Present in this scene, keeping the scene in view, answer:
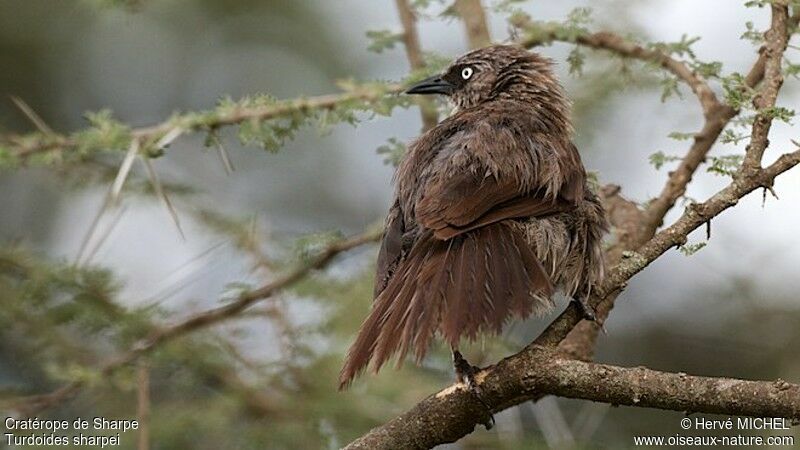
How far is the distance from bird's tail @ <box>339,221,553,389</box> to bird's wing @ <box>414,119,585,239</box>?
0.07m

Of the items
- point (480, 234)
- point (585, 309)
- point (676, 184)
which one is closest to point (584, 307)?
point (585, 309)

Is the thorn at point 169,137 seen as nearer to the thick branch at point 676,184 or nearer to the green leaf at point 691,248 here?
the thick branch at point 676,184

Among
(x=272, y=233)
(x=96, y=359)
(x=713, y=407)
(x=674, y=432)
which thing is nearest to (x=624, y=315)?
(x=674, y=432)

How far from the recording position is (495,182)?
14.4 ft

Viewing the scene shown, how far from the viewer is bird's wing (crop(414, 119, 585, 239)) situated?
14.0 ft

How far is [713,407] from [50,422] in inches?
150

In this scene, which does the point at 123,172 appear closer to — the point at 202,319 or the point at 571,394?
the point at 202,319

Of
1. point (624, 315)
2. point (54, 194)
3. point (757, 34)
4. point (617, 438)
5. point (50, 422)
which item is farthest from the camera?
point (54, 194)

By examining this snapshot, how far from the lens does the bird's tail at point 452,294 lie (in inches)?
152

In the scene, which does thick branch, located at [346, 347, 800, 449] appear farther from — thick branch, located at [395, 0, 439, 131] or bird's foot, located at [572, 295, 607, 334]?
thick branch, located at [395, 0, 439, 131]

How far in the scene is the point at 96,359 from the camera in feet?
20.6

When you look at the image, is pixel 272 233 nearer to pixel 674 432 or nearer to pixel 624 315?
pixel 674 432

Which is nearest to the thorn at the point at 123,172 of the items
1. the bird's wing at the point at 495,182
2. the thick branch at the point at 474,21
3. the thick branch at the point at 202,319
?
the thick branch at the point at 202,319

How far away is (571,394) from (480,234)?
823 millimetres
